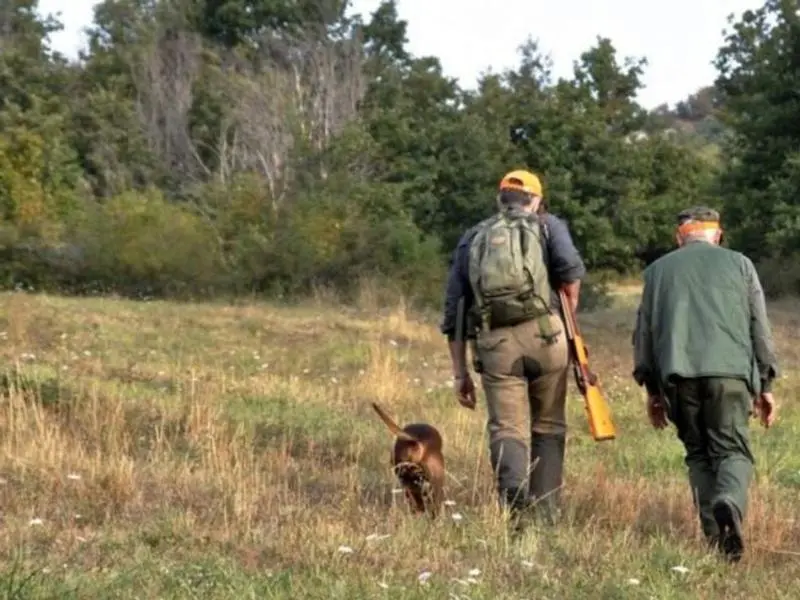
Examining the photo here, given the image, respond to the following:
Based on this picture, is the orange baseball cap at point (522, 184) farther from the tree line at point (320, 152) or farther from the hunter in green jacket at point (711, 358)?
the tree line at point (320, 152)

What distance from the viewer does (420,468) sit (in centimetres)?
575

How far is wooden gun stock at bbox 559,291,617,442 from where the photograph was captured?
227 inches

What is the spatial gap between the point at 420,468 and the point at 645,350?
119 cm

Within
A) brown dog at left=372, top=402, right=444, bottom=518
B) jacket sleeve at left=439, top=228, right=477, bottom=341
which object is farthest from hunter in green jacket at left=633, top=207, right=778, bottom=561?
brown dog at left=372, top=402, right=444, bottom=518

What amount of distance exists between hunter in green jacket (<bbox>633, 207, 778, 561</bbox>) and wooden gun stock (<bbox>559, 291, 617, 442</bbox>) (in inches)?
13.6

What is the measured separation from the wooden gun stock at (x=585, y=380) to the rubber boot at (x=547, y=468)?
18 cm

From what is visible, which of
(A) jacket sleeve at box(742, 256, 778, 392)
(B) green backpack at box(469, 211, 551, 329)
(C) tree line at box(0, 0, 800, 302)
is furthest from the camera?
(C) tree line at box(0, 0, 800, 302)

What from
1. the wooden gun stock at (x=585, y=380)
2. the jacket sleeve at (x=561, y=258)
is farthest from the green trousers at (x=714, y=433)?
the jacket sleeve at (x=561, y=258)

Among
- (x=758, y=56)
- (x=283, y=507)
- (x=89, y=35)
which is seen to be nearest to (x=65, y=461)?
(x=283, y=507)

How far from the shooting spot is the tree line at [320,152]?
2358cm

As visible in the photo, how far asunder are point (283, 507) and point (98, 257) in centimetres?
1877

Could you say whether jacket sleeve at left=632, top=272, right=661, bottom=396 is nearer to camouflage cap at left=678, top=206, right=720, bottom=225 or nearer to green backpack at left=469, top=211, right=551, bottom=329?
camouflage cap at left=678, top=206, right=720, bottom=225

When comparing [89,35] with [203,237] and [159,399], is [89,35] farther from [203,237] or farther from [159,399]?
[159,399]

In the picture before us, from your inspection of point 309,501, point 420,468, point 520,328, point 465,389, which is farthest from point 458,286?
point 309,501
